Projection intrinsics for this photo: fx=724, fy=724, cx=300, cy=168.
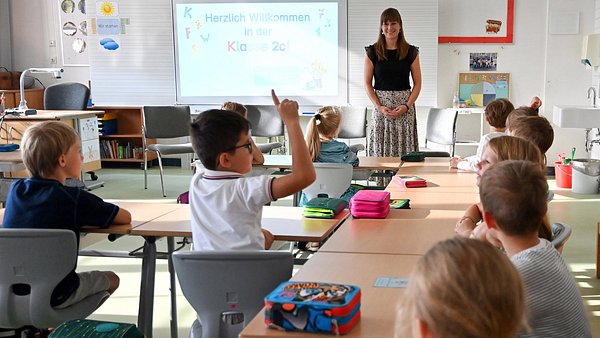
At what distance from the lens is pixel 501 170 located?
1.84m

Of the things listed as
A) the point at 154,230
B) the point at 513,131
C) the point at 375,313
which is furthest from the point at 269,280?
the point at 513,131

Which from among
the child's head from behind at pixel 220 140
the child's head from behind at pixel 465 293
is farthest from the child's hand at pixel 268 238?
the child's head from behind at pixel 465 293

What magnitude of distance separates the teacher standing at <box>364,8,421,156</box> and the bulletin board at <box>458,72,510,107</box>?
277 cm

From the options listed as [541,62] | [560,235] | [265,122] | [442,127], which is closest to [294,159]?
[560,235]

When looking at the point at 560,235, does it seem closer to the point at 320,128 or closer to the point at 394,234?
the point at 394,234

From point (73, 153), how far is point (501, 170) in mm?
1813

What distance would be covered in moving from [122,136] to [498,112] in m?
5.88

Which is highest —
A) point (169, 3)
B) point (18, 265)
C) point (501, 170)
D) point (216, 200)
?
point (169, 3)

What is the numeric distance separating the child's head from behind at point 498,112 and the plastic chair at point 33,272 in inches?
111

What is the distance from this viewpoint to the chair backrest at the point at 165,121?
25.2 ft

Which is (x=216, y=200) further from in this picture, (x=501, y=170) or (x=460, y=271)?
(x=460, y=271)

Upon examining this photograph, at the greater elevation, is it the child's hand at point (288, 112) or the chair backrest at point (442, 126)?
the child's hand at point (288, 112)

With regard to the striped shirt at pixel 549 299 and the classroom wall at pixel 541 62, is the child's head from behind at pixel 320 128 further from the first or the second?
the classroom wall at pixel 541 62

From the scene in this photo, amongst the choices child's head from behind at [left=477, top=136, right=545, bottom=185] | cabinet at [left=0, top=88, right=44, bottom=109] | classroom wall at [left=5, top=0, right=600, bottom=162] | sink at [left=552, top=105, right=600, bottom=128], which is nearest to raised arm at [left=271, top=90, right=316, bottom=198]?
child's head from behind at [left=477, top=136, right=545, bottom=185]
